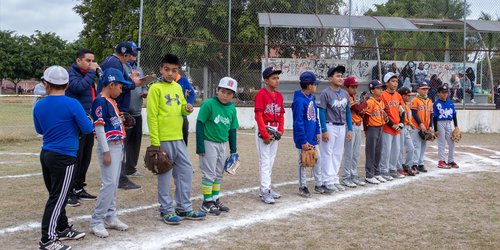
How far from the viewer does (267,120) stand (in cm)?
646

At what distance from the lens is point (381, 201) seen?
21.3ft

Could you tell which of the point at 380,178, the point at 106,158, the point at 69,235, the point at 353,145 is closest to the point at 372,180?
the point at 380,178

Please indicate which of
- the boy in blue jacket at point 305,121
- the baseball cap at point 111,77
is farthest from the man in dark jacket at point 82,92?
the boy in blue jacket at point 305,121

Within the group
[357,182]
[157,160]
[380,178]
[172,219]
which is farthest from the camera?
[380,178]

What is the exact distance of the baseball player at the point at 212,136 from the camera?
5.69 metres

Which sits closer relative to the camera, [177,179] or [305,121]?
[177,179]

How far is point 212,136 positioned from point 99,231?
1698mm

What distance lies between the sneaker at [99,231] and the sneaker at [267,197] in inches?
88.6

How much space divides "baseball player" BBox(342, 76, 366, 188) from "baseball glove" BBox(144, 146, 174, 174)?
3455mm

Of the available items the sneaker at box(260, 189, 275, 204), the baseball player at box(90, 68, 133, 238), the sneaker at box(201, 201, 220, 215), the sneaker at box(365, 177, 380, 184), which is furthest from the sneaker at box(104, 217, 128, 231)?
the sneaker at box(365, 177, 380, 184)

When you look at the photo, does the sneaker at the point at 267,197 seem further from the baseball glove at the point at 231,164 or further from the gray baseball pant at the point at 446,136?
the gray baseball pant at the point at 446,136

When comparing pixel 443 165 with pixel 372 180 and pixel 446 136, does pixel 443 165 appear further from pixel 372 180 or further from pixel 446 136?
pixel 372 180

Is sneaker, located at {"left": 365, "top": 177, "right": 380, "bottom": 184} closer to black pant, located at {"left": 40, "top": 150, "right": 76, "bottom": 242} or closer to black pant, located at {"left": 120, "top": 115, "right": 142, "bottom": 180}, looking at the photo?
black pant, located at {"left": 120, "top": 115, "right": 142, "bottom": 180}

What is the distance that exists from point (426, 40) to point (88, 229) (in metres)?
20.1
